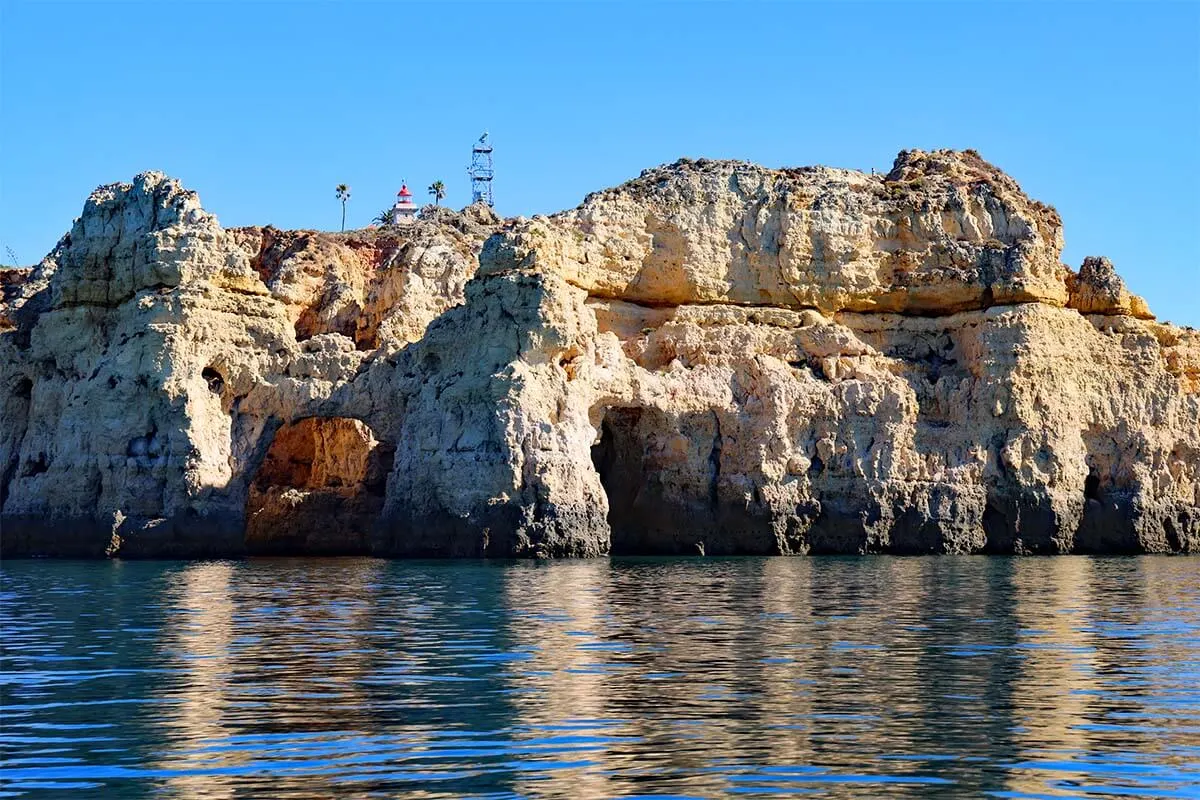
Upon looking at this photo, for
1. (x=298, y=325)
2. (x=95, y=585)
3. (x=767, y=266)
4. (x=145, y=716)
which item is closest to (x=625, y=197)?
(x=767, y=266)

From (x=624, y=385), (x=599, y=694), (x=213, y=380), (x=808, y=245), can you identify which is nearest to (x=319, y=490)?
(x=213, y=380)

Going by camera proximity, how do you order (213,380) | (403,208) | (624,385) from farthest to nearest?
(403,208) < (213,380) < (624,385)

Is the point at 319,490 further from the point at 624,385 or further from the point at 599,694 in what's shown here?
the point at 599,694

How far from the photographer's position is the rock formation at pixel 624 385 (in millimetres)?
37188

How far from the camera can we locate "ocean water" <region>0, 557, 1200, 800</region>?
1032 centimetres

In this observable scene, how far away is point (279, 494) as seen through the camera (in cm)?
4288

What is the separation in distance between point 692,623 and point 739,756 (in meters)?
9.17

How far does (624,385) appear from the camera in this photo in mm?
39094

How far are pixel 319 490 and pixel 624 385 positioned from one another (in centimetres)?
909

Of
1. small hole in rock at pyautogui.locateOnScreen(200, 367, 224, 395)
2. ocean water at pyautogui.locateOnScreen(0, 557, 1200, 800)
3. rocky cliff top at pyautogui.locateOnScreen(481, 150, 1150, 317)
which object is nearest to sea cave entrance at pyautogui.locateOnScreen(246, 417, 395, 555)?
small hole in rock at pyautogui.locateOnScreen(200, 367, 224, 395)

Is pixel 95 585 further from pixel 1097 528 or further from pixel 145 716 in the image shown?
pixel 1097 528

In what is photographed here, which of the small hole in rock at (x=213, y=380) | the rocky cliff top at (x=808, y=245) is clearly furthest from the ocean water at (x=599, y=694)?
the rocky cliff top at (x=808, y=245)

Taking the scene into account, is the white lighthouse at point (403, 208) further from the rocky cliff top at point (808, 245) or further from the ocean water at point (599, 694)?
the ocean water at point (599, 694)

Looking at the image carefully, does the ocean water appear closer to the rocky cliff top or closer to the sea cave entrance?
the sea cave entrance
